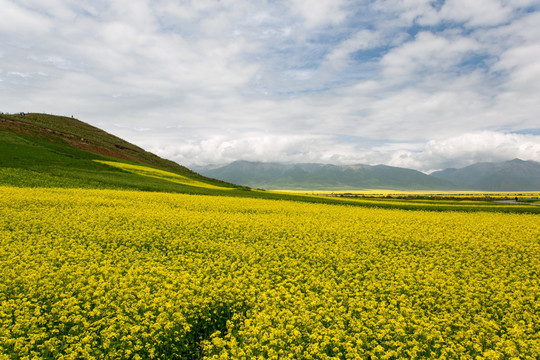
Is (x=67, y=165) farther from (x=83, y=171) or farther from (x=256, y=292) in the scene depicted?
(x=256, y=292)

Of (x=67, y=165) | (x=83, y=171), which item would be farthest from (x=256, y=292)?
(x=67, y=165)

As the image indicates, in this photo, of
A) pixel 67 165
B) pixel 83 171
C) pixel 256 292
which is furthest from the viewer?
pixel 67 165

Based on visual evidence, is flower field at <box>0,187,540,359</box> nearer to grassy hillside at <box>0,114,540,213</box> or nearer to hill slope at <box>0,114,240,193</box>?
hill slope at <box>0,114,240,193</box>

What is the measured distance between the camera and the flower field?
9102 mm

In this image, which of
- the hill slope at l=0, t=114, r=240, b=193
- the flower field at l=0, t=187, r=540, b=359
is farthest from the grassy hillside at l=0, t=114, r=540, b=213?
the flower field at l=0, t=187, r=540, b=359

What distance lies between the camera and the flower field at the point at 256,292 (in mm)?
9102

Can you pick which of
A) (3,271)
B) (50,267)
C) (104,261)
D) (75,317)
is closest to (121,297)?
(75,317)

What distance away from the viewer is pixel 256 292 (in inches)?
516

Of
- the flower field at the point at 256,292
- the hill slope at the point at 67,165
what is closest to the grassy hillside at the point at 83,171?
the hill slope at the point at 67,165

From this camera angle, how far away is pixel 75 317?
9617 mm

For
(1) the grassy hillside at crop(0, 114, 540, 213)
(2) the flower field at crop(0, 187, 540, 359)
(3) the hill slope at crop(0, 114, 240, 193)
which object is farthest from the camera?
(1) the grassy hillside at crop(0, 114, 540, 213)

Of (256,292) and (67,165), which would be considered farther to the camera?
(67,165)

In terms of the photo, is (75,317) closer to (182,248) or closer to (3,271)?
(3,271)

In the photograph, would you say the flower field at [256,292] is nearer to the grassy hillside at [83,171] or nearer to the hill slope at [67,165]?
the hill slope at [67,165]
